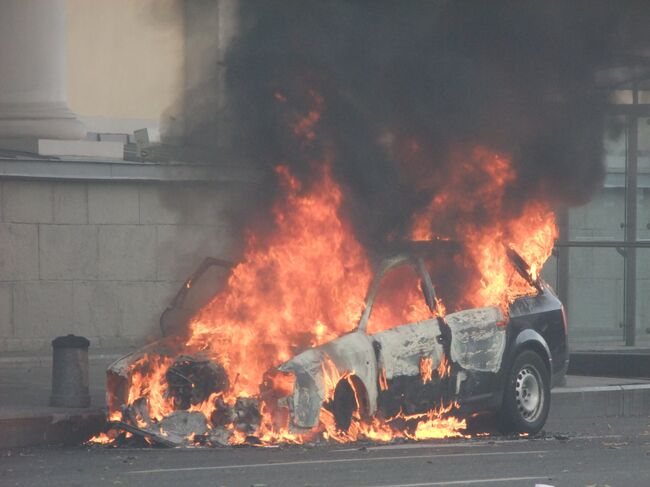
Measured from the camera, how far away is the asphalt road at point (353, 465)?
1005 cm

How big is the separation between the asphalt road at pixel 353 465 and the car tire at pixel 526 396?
0.23 meters

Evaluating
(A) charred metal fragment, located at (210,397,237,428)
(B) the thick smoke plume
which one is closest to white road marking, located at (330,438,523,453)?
(A) charred metal fragment, located at (210,397,237,428)

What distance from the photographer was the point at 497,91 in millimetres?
14172

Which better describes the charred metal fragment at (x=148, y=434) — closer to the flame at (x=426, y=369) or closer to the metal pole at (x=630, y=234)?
the flame at (x=426, y=369)

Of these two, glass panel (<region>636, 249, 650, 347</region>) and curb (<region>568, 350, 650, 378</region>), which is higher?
glass panel (<region>636, 249, 650, 347</region>)

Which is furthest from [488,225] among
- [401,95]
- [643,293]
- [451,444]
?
[643,293]

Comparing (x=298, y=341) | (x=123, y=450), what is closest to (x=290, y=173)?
(x=298, y=341)

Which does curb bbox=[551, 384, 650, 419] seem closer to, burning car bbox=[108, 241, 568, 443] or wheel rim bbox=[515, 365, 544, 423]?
burning car bbox=[108, 241, 568, 443]

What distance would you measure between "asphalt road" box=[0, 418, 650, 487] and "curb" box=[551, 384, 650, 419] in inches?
113

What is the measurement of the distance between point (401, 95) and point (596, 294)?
728 centimetres

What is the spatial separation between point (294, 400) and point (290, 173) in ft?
8.62

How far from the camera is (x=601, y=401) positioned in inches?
634

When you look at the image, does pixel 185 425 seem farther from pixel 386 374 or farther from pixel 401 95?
pixel 401 95

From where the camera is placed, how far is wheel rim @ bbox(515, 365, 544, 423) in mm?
13125
